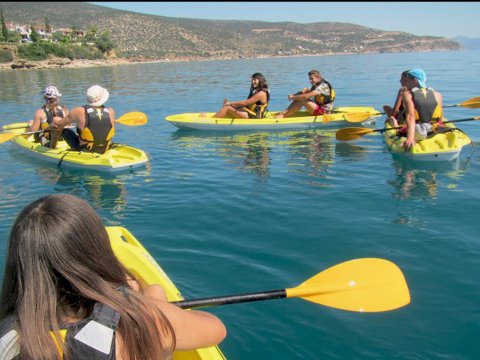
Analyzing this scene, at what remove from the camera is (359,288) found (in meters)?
2.93

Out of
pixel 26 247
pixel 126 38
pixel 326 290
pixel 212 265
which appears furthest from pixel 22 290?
pixel 126 38

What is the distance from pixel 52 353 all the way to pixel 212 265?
2861 millimetres

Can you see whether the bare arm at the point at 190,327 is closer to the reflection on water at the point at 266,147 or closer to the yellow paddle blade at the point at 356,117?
the reflection on water at the point at 266,147

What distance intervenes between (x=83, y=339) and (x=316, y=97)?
10.6 m

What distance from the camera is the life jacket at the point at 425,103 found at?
25.4ft

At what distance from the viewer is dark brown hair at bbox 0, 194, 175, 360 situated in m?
1.53

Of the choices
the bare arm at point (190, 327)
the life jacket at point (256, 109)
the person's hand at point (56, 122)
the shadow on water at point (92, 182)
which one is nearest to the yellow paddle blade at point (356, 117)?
the life jacket at point (256, 109)

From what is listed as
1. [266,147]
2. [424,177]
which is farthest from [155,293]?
[266,147]

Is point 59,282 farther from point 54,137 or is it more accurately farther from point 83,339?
point 54,137

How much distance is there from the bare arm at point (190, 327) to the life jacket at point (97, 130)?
6.22 meters

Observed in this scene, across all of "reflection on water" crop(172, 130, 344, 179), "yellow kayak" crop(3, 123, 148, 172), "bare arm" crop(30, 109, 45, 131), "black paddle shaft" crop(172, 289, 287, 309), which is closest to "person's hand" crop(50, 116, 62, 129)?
"yellow kayak" crop(3, 123, 148, 172)

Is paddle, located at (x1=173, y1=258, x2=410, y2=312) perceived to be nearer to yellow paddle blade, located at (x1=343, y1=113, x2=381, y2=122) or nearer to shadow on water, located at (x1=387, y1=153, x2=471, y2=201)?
shadow on water, located at (x1=387, y1=153, x2=471, y2=201)

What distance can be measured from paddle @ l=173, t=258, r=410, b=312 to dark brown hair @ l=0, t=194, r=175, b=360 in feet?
4.03

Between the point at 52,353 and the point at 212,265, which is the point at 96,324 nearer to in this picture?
the point at 52,353
